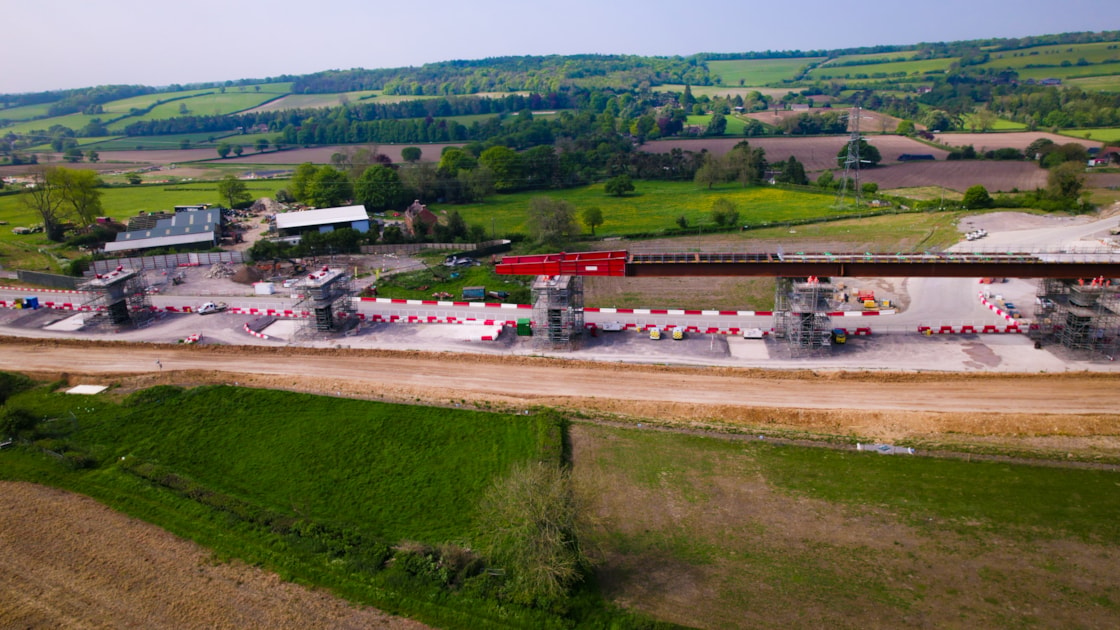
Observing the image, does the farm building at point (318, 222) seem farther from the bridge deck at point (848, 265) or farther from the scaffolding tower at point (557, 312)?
the bridge deck at point (848, 265)

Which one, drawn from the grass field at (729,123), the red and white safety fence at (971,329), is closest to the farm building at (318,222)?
the red and white safety fence at (971,329)

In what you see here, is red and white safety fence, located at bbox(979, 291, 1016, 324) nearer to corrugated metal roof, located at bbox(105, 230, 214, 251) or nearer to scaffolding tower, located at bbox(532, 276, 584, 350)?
scaffolding tower, located at bbox(532, 276, 584, 350)

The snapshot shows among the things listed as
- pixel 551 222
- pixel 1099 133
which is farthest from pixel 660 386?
pixel 1099 133

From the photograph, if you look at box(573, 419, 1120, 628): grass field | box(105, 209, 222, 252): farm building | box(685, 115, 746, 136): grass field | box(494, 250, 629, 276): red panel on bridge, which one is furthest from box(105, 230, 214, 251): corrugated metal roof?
box(685, 115, 746, 136): grass field

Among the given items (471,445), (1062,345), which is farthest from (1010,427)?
(471,445)

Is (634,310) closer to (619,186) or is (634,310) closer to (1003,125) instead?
(619,186)
